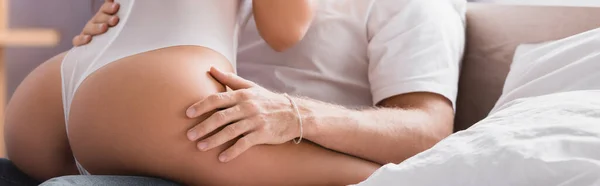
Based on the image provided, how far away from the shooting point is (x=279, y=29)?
1.25 m

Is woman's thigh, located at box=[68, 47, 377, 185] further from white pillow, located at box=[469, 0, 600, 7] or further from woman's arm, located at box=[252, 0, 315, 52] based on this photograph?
white pillow, located at box=[469, 0, 600, 7]

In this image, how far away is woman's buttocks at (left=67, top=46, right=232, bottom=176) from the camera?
995mm

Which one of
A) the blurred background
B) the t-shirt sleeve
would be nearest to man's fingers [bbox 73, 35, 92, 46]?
the t-shirt sleeve

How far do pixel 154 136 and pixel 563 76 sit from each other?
0.65m

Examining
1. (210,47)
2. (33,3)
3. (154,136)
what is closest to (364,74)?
(210,47)

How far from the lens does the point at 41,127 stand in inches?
46.7

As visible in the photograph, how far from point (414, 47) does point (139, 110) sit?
0.62 meters

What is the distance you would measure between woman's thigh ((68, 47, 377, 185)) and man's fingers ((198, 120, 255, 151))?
0.04 ft

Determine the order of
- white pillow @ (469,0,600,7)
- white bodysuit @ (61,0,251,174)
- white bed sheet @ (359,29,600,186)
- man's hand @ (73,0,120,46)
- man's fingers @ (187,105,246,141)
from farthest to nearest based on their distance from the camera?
1. white pillow @ (469,0,600,7)
2. man's hand @ (73,0,120,46)
3. white bodysuit @ (61,0,251,174)
4. man's fingers @ (187,105,246,141)
5. white bed sheet @ (359,29,600,186)

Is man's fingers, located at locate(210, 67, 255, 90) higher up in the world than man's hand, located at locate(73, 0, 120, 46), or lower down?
lower down

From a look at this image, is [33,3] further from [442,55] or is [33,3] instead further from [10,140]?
[442,55]

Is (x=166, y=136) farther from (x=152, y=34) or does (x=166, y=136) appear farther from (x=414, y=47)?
(x=414, y=47)

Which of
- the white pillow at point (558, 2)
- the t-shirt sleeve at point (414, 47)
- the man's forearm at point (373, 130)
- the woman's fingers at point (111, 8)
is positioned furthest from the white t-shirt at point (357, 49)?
the woman's fingers at point (111, 8)

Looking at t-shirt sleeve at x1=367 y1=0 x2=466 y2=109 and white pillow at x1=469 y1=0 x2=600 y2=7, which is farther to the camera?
white pillow at x1=469 y1=0 x2=600 y2=7
